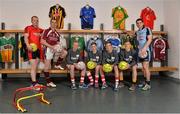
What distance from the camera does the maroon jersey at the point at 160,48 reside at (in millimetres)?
6047

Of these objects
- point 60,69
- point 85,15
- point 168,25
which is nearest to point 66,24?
point 85,15

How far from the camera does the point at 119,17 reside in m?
6.11

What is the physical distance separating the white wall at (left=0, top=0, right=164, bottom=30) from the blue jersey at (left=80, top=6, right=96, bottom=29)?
0.34 m

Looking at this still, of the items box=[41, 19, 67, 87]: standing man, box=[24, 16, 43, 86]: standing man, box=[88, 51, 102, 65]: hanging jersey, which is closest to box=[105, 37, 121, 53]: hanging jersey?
box=[88, 51, 102, 65]: hanging jersey

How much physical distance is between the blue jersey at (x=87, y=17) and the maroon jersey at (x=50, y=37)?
1.07 m

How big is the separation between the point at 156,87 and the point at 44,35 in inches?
92.4

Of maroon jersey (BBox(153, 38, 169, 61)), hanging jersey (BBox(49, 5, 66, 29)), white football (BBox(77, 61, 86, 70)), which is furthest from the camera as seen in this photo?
maroon jersey (BBox(153, 38, 169, 61))

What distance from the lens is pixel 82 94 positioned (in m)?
4.27

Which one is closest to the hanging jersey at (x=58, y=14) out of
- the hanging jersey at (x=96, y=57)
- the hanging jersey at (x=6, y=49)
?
the hanging jersey at (x=6, y=49)

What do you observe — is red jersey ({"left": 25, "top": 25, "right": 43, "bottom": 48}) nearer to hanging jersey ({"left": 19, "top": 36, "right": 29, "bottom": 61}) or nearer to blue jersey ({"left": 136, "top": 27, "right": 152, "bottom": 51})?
hanging jersey ({"left": 19, "top": 36, "right": 29, "bottom": 61})

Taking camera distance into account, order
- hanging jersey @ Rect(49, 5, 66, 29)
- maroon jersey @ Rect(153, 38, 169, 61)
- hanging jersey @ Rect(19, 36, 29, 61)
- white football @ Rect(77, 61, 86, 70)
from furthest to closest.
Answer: maroon jersey @ Rect(153, 38, 169, 61) → hanging jersey @ Rect(49, 5, 66, 29) → hanging jersey @ Rect(19, 36, 29, 61) → white football @ Rect(77, 61, 86, 70)

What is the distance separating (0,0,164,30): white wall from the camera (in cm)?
611

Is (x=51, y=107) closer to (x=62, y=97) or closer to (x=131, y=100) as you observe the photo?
(x=62, y=97)

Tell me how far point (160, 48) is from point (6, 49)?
11.4 feet
